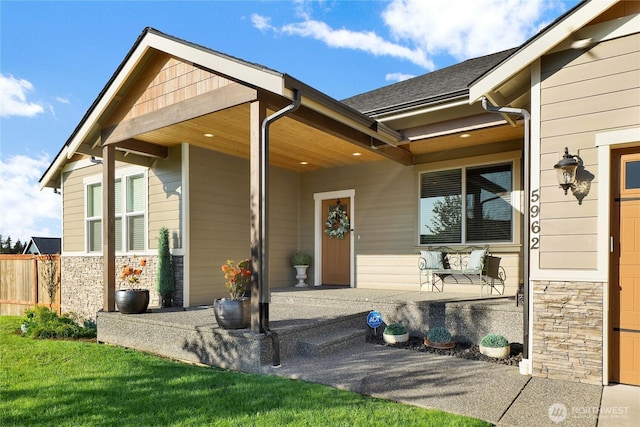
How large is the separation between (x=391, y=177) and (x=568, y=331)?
4.65 m

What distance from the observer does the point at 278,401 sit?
3.32 meters

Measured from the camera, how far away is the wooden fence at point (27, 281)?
Answer: 975 cm

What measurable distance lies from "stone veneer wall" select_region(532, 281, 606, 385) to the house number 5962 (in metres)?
0.40

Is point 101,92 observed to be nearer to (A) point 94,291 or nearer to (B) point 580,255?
(A) point 94,291

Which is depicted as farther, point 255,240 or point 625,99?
point 255,240

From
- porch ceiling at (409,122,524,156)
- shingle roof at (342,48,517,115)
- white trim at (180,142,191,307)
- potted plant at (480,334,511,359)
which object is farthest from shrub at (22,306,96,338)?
porch ceiling at (409,122,524,156)

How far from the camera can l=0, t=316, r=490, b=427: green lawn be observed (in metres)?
2.97

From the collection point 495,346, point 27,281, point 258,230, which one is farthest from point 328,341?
point 27,281

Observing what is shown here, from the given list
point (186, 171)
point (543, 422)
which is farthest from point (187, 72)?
point (543, 422)

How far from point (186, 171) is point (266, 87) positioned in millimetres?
3269

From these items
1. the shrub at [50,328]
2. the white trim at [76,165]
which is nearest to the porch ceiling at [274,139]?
the white trim at [76,165]

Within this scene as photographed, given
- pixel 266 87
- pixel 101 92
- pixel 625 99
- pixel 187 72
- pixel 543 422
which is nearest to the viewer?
pixel 543 422

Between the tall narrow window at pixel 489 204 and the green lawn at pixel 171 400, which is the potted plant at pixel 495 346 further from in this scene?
the tall narrow window at pixel 489 204

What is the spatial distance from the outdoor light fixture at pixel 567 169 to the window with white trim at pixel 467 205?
10.0 ft
